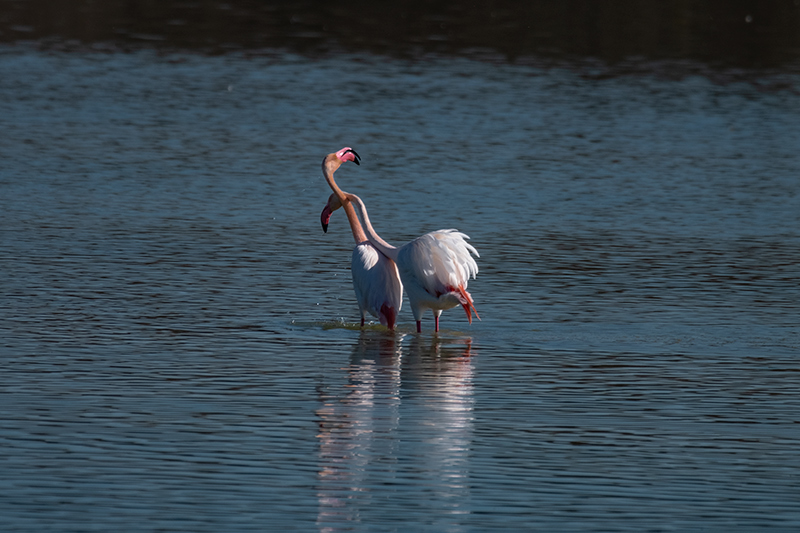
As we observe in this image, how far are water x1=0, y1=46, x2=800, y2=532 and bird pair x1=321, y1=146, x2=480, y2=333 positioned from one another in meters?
0.26

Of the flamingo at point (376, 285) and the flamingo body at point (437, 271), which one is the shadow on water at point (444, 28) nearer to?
the flamingo at point (376, 285)

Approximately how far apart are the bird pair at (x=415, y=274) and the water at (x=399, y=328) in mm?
265

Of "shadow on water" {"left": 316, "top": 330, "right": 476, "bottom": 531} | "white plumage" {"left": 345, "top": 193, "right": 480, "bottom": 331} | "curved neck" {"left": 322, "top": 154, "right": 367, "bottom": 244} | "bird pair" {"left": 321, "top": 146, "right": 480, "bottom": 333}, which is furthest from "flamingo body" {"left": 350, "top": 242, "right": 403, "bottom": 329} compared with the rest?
"shadow on water" {"left": 316, "top": 330, "right": 476, "bottom": 531}

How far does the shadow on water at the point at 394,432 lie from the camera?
6.89 m

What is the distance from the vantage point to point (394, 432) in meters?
8.04

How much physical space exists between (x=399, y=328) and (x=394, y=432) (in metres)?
3.70

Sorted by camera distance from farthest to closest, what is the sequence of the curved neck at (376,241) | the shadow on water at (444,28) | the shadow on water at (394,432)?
the shadow on water at (444,28)
the curved neck at (376,241)
the shadow on water at (394,432)

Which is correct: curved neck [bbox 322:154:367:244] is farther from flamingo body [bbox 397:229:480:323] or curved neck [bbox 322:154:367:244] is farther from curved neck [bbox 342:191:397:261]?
flamingo body [bbox 397:229:480:323]

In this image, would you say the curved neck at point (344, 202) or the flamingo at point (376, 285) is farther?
the curved neck at point (344, 202)

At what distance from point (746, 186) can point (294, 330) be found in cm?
935

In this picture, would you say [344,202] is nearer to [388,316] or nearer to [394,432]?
[388,316]

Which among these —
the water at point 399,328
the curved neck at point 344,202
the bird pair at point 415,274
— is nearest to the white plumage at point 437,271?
the bird pair at point 415,274

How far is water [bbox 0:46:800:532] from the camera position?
278 inches

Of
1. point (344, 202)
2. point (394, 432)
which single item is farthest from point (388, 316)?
point (394, 432)
